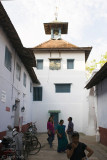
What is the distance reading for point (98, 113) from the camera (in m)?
14.3

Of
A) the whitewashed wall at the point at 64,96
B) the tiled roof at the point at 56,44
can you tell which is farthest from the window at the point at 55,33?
the whitewashed wall at the point at 64,96

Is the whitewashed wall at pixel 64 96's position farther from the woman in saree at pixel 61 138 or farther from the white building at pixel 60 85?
the woman in saree at pixel 61 138

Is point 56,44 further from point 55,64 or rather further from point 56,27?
point 56,27

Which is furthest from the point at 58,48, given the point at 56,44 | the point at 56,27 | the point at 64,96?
the point at 56,27

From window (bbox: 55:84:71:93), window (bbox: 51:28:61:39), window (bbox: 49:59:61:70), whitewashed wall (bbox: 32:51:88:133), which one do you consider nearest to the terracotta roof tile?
window (bbox: 51:28:61:39)

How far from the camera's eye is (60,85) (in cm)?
2202

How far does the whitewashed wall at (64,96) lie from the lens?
21422mm

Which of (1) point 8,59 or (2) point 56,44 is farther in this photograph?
(2) point 56,44

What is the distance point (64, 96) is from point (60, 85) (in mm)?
1245

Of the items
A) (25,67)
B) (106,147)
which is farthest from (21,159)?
(25,67)

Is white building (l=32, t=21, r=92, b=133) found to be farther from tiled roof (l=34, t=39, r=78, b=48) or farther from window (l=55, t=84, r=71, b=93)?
tiled roof (l=34, t=39, r=78, b=48)

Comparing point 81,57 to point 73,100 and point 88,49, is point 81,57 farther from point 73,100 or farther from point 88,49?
point 73,100

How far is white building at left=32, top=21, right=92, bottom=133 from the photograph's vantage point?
2147 centimetres

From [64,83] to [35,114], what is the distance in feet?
14.5
